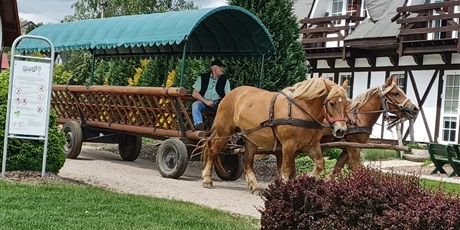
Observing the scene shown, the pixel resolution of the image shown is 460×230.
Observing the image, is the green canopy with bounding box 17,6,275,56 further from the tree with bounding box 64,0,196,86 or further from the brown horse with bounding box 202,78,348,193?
the tree with bounding box 64,0,196,86

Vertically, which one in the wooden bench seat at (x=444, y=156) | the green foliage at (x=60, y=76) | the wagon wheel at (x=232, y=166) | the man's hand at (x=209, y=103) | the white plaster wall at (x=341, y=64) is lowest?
the wagon wheel at (x=232, y=166)

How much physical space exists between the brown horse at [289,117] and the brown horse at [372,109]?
742 millimetres

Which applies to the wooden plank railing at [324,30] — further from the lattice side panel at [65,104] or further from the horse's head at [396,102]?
the horse's head at [396,102]

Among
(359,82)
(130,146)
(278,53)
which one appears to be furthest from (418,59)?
(130,146)

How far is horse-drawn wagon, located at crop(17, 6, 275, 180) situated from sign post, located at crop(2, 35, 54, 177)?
2.56 meters

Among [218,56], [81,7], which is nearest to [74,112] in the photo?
[218,56]

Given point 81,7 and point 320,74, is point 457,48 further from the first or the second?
point 81,7

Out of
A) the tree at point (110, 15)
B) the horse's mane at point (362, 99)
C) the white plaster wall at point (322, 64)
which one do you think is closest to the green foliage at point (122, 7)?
the tree at point (110, 15)

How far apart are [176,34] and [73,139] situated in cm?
407

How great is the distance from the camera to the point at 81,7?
56781mm

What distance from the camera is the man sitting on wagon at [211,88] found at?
13233 millimetres

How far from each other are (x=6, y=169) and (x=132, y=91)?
3626 mm

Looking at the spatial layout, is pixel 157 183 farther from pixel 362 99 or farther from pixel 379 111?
pixel 379 111

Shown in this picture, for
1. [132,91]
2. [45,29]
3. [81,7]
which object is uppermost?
[81,7]
